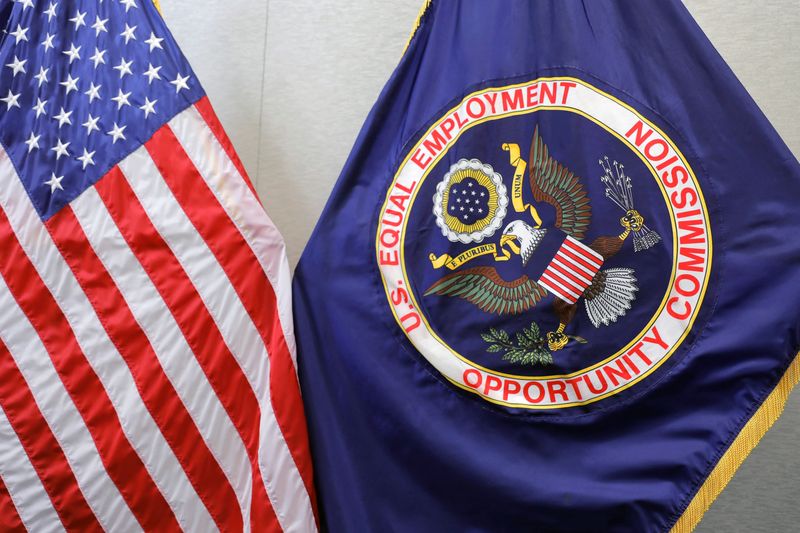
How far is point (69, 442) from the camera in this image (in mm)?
1455

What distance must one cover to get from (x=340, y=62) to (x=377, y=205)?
48 cm

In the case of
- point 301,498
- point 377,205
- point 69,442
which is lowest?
point 69,442

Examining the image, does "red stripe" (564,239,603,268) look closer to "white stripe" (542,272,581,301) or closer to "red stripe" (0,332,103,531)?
"white stripe" (542,272,581,301)

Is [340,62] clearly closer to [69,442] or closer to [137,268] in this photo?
[137,268]

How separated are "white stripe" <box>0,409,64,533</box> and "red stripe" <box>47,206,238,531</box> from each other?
0.62ft

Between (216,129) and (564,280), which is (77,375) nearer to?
(216,129)

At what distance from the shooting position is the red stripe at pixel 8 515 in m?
1.44

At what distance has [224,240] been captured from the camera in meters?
1.52

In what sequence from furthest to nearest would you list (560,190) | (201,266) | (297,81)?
(297,81) → (201,266) → (560,190)

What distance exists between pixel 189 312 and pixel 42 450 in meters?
0.42

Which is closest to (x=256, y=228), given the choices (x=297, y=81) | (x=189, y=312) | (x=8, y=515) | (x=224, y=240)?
(x=224, y=240)

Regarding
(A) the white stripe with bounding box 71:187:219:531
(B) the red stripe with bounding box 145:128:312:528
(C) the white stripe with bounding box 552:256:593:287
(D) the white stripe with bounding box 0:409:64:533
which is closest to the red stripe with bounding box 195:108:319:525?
(B) the red stripe with bounding box 145:128:312:528

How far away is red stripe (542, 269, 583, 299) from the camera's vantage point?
1366mm

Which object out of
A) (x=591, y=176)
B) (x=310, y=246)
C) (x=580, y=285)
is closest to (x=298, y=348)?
(x=310, y=246)
